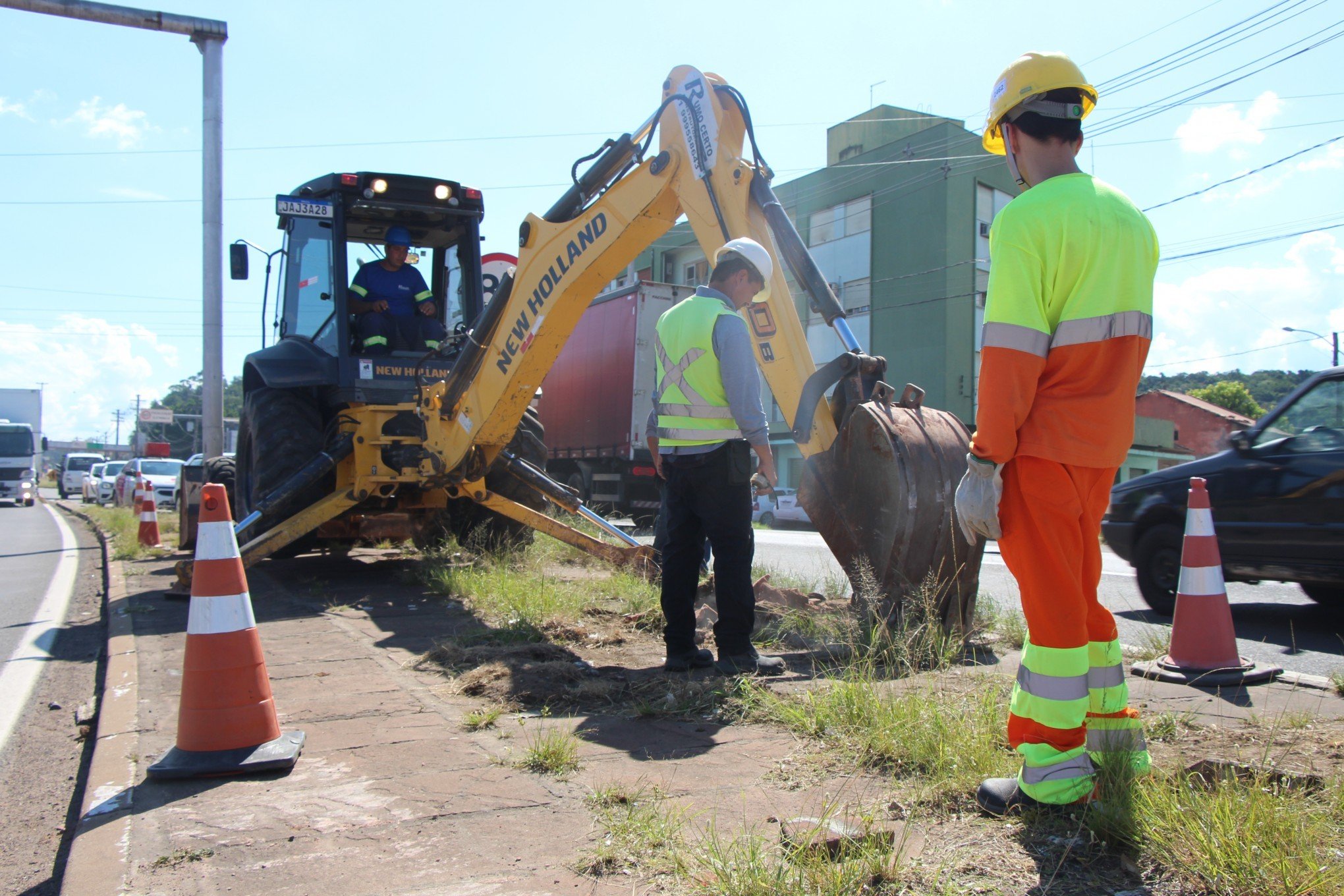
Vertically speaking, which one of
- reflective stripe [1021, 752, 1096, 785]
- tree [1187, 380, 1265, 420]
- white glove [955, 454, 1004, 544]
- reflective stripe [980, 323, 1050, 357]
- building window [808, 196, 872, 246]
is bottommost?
reflective stripe [1021, 752, 1096, 785]

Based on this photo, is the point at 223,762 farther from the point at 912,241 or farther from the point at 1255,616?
the point at 912,241

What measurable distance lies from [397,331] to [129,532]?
9067 mm

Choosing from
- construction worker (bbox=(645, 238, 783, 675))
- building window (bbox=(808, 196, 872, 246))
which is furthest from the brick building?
construction worker (bbox=(645, 238, 783, 675))

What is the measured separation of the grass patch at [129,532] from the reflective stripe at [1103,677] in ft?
36.5

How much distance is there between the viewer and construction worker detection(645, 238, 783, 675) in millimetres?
4359

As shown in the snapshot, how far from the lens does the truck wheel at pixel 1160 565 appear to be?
23.3 feet

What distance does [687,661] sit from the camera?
177 inches

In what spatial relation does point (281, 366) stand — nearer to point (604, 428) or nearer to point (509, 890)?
point (509, 890)

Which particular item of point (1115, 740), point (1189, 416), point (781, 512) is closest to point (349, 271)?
point (1115, 740)

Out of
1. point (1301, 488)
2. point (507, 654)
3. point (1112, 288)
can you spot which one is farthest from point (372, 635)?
point (1301, 488)

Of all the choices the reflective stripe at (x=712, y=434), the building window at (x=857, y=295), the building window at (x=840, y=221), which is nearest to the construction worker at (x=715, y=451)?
the reflective stripe at (x=712, y=434)

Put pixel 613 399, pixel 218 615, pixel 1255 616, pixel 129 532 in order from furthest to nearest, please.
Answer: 1. pixel 613 399
2. pixel 129 532
3. pixel 1255 616
4. pixel 218 615

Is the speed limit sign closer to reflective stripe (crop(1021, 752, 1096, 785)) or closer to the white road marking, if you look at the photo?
the white road marking

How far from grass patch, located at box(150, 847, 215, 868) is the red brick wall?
49.8 metres
